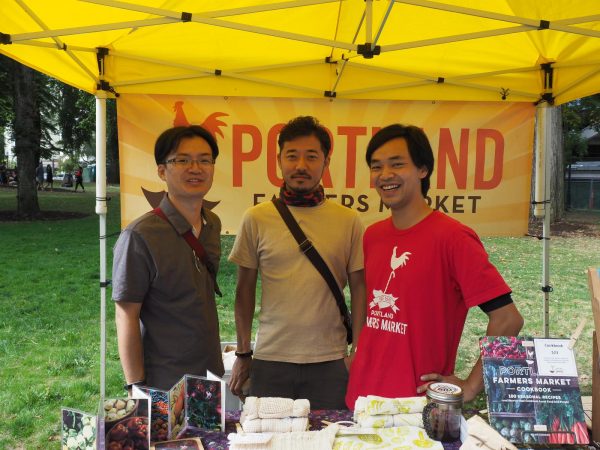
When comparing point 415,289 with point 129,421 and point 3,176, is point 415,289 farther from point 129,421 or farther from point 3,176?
point 3,176

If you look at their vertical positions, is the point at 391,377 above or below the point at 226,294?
above

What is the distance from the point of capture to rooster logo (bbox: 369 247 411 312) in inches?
75.6

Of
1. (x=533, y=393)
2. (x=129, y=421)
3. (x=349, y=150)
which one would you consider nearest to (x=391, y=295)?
(x=533, y=393)

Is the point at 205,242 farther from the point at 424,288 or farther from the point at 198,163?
the point at 424,288

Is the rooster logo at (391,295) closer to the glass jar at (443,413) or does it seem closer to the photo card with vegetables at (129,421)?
the glass jar at (443,413)

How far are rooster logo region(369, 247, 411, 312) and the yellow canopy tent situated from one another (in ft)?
4.12

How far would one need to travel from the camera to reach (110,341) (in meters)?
5.37

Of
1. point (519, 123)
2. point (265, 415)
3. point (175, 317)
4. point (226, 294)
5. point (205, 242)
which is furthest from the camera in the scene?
point (226, 294)

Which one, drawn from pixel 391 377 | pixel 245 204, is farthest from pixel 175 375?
pixel 245 204

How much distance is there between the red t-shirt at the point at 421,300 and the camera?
179 centimetres

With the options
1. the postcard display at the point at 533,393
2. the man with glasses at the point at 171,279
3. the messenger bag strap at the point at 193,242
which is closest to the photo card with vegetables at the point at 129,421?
the man with glasses at the point at 171,279

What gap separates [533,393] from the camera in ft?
5.17

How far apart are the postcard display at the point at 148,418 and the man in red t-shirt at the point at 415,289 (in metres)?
0.66

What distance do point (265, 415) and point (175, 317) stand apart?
0.73 metres
